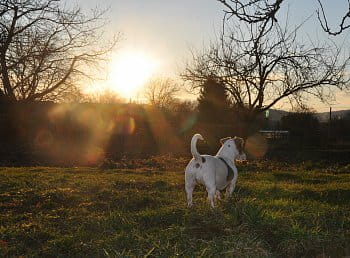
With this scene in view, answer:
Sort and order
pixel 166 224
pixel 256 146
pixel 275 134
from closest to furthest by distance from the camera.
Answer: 1. pixel 166 224
2. pixel 256 146
3. pixel 275 134

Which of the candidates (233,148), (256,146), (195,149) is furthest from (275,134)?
(195,149)

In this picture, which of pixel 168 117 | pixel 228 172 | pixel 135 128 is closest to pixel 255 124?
pixel 168 117

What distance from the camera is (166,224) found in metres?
6.35

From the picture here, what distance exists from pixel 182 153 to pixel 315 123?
10350 millimetres

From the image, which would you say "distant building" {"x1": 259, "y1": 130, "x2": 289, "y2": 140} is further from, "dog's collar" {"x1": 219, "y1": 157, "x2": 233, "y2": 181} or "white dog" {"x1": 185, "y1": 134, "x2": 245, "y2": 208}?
"dog's collar" {"x1": 219, "y1": 157, "x2": 233, "y2": 181}

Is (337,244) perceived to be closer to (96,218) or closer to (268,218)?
(268,218)

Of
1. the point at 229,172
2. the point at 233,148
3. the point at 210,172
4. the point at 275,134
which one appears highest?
the point at 233,148

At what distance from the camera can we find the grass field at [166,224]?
5.22 m

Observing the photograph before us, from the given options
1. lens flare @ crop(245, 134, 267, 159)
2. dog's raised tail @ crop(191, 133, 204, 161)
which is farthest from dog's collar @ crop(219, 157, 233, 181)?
lens flare @ crop(245, 134, 267, 159)

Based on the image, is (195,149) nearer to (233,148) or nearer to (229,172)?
(229,172)

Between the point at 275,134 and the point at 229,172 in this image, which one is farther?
the point at 275,134

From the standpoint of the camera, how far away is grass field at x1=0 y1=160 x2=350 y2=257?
5.22 metres

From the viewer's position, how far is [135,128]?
93.8ft

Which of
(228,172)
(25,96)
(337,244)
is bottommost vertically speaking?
(337,244)
